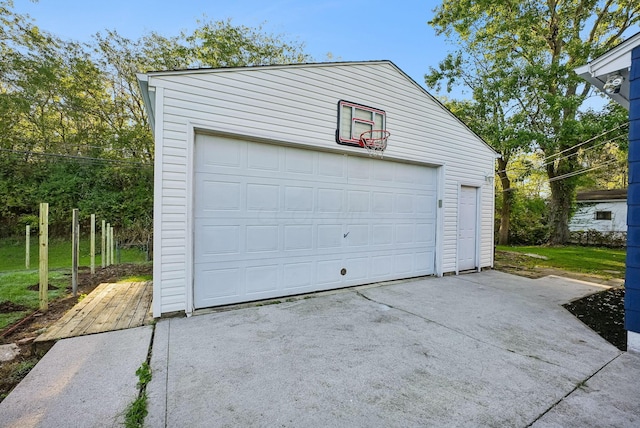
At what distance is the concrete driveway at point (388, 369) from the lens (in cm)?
186

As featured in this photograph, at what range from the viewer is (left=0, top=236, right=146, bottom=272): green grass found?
27.1 ft

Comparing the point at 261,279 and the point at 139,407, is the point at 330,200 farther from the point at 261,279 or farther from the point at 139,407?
the point at 139,407

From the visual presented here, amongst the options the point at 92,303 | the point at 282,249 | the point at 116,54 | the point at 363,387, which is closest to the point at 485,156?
the point at 282,249

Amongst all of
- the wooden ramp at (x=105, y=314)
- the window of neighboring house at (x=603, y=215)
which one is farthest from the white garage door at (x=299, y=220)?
the window of neighboring house at (x=603, y=215)

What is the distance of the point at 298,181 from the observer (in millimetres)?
4543

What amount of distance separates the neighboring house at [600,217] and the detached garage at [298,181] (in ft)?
42.0

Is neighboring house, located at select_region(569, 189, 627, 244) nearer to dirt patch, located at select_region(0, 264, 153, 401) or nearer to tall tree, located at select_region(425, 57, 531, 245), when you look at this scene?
tall tree, located at select_region(425, 57, 531, 245)

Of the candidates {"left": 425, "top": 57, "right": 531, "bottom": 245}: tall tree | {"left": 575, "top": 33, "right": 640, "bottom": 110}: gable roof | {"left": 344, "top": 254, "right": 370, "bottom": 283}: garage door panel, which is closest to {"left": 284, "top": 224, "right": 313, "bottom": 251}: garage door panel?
{"left": 344, "top": 254, "right": 370, "bottom": 283}: garage door panel

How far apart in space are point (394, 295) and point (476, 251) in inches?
134

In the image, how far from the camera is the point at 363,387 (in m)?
2.15

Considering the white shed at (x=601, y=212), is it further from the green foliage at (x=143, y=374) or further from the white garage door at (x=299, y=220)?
the green foliage at (x=143, y=374)

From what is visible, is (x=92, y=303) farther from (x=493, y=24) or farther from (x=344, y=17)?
(x=493, y=24)

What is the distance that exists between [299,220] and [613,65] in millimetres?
4172

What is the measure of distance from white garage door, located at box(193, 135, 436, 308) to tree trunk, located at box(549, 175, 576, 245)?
→ 452 inches
